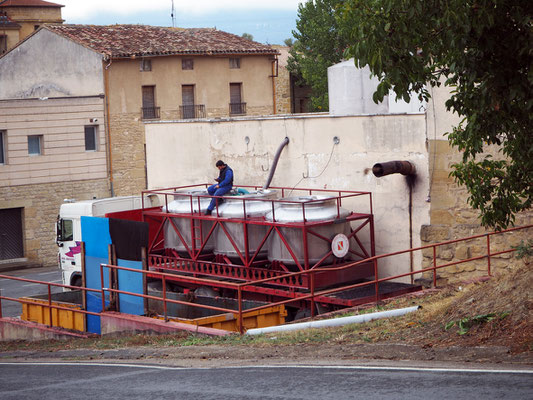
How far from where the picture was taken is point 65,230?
953 inches

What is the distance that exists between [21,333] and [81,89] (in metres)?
25.9

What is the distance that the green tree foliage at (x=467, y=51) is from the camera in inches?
383

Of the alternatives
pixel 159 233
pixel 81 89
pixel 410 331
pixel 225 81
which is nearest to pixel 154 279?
pixel 159 233

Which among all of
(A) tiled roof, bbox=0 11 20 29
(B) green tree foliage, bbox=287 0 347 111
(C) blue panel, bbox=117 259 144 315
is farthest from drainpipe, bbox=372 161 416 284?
(A) tiled roof, bbox=0 11 20 29

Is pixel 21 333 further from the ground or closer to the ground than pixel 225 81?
closer to the ground

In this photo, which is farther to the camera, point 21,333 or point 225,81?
point 225,81

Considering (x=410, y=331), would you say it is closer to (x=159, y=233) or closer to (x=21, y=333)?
(x=21, y=333)

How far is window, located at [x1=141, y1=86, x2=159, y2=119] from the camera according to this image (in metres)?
45.6

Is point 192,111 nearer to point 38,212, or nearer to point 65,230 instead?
point 38,212

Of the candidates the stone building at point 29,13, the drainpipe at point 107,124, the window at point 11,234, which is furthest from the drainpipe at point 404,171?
the stone building at point 29,13

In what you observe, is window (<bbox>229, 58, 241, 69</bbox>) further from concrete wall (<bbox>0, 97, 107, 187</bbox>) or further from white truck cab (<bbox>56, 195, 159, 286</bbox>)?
white truck cab (<bbox>56, 195, 159, 286</bbox>)

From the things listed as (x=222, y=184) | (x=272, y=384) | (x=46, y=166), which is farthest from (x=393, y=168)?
(x=46, y=166)

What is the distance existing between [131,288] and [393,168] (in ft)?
22.1

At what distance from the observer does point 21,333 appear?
63.1 ft
